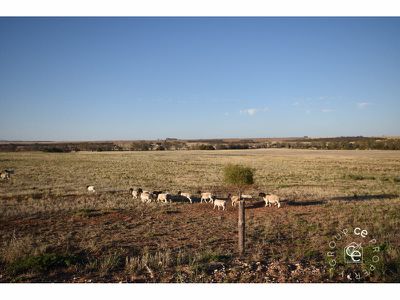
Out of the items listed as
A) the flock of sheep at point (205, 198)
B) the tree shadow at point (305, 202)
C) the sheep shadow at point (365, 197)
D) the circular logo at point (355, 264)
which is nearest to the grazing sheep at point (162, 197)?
the flock of sheep at point (205, 198)

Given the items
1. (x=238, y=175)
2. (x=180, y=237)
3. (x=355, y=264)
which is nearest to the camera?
(x=355, y=264)

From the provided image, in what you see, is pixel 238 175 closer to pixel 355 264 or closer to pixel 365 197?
pixel 365 197

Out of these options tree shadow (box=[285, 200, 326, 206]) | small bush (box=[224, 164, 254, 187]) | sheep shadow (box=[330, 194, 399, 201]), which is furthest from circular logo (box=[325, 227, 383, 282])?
sheep shadow (box=[330, 194, 399, 201])

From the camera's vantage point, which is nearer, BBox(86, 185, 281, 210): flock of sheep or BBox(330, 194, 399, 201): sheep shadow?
BBox(86, 185, 281, 210): flock of sheep

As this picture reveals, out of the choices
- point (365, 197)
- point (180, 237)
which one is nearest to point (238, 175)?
point (180, 237)

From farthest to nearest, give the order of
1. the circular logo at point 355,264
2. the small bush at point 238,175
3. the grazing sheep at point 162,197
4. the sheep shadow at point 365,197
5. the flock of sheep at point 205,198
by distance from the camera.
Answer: the sheep shadow at point 365,197 → the grazing sheep at point 162,197 → the small bush at point 238,175 → the flock of sheep at point 205,198 → the circular logo at point 355,264

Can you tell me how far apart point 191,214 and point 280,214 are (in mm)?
4648

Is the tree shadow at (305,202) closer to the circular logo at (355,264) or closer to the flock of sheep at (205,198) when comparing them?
the flock of sheep at (205,198)

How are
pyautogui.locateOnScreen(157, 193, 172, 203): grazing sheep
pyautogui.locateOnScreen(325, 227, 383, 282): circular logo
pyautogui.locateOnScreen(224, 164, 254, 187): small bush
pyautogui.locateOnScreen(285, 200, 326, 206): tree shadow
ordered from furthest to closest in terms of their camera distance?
pyautogui.locateOnScreen(157, 193, 172, 203): grazing sheep, pyautogui.locateOnScreen(224, 164, 254, 187): small bush, pyautogui.locateOnScreen(285, 200, 326, 206): tree shadow, pyautogui.locateOnScreen(325, 227, 383, 282): circular logo

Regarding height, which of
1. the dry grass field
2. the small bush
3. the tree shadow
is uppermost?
the small bush

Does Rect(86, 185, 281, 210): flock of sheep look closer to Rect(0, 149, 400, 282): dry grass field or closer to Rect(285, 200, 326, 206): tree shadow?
Rect(0, 149, 400, 282): dry grass field

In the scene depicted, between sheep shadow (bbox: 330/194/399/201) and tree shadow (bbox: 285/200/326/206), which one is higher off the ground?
tree shadow (bbox: 285/200/326/206)

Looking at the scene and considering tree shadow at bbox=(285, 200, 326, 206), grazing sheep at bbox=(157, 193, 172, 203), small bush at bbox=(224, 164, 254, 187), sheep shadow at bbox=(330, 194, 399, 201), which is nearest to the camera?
tree shadow at bbox=(285, 200, 326, 206)

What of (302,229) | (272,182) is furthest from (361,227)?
(272,182)
